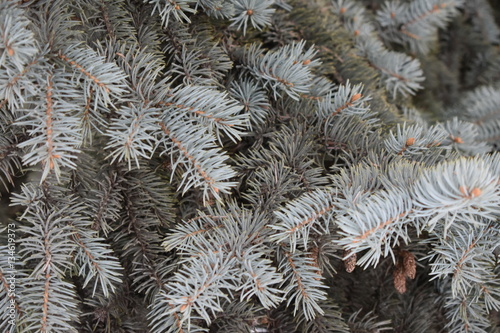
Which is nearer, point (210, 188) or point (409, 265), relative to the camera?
point (210, 188)

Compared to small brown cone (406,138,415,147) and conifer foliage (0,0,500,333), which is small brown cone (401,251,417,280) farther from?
small brown cone (406,138,415,147)

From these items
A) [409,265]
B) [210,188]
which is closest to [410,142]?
[409,265]

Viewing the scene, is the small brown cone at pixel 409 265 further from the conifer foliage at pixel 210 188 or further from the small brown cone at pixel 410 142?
the small brown cone at pixel 410 142

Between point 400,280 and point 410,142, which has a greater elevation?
point 410,142

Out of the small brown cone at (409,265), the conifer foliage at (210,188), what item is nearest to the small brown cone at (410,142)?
the conifer foliage at (210,188)

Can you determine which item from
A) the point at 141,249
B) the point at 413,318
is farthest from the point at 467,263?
the point at 141,249

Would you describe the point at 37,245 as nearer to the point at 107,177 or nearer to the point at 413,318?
the point at 107,177

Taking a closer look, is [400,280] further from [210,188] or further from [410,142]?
[210,188]

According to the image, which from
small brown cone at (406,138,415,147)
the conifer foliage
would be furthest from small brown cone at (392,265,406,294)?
small brown cone at (406,138,415,147)
